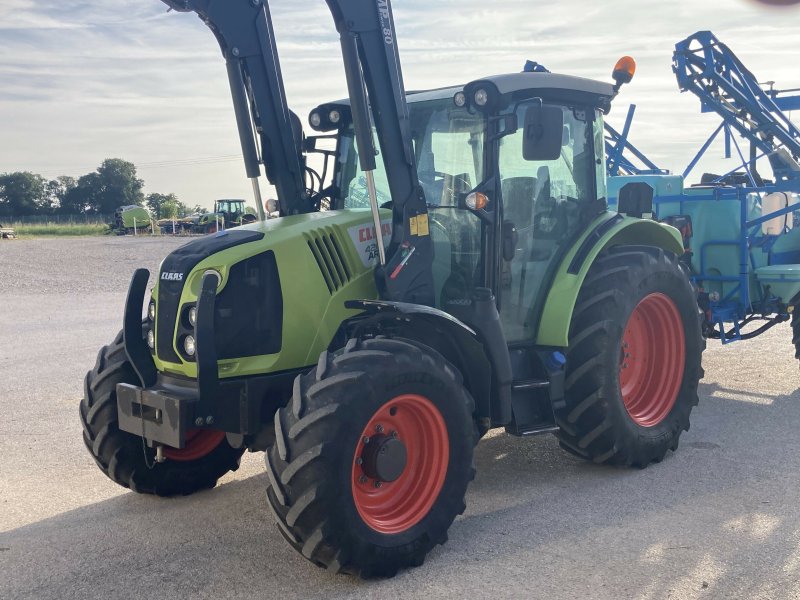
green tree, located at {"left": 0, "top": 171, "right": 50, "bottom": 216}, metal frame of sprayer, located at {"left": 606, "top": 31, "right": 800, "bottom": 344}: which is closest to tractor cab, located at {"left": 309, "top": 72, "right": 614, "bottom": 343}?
metal frame of sprayer, located at {"left": 606, "top": 31, "right": 800, "bottom": 344}

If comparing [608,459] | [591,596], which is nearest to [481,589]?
[591,596]

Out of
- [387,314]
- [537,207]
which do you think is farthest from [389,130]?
[537,207]

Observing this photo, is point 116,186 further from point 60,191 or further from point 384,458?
point 384,458

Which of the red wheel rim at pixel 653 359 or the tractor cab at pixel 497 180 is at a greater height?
the tractor cab at pixel 497 180

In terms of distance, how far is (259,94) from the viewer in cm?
509

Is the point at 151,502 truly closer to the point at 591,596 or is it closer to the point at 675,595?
the point at 591,596

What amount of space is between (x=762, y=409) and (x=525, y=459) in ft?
8.46

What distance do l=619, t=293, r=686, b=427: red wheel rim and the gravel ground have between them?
404 millimetres

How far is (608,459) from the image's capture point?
5.45 meters

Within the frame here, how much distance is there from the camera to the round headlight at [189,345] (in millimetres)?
4352

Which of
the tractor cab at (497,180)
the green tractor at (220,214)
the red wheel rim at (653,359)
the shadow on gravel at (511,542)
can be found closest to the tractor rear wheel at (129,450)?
the shadow on gravel at (511,542)

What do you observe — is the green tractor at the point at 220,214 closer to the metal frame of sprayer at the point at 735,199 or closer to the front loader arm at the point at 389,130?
the metal frame of sprayer at the point at 735,199

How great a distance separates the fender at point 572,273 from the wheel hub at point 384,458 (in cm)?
156

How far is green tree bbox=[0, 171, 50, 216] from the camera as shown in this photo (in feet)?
247
